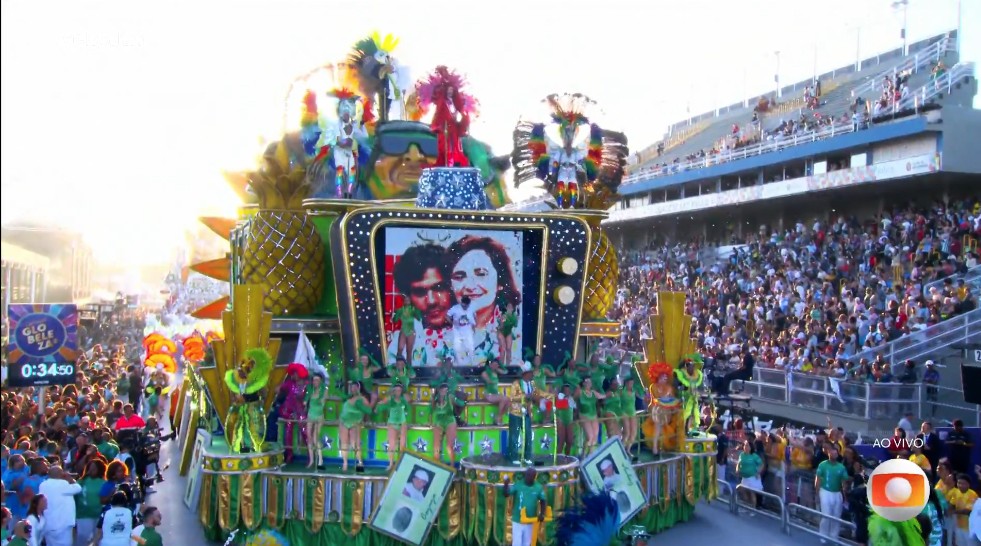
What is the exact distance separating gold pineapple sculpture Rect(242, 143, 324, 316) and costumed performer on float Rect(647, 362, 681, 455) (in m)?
5.88

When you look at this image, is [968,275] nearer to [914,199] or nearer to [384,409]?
[914,199]

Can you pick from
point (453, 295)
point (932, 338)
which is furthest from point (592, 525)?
point (932, 338)

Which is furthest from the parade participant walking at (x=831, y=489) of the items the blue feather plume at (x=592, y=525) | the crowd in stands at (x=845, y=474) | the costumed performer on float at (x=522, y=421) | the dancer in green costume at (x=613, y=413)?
the blue feather plume at (x=592, y=525)

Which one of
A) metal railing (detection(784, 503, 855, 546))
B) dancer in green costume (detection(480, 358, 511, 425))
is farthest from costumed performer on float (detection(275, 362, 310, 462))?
metal railing (detection(784, 503, 855, 546))

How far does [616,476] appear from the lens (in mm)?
13156

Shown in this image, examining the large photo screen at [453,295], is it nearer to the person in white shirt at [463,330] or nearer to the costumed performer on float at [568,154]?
the person in white shirt at [463,330]

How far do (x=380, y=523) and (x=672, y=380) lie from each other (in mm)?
5470

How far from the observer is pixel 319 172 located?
1688 cm

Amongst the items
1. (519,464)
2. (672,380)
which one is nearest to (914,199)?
(672,380)

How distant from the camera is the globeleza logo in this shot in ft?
30.3

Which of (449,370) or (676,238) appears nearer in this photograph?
(449,370)

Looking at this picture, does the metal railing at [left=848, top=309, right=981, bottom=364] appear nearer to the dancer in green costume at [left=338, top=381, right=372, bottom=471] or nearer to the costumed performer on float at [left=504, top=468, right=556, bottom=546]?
the costumed performer on float at [left=504, top=468, right=556, bottom=546]

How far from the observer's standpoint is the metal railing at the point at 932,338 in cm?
1756

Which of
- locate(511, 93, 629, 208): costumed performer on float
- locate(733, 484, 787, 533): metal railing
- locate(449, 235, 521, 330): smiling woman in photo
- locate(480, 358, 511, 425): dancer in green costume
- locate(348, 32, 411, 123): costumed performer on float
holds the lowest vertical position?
locate(733, 484, 787, 533): metal railing
